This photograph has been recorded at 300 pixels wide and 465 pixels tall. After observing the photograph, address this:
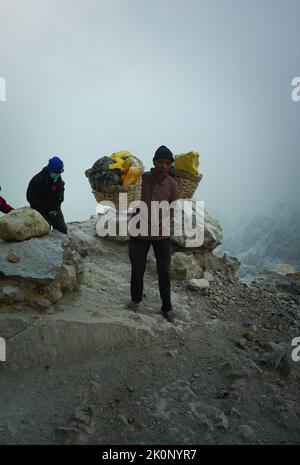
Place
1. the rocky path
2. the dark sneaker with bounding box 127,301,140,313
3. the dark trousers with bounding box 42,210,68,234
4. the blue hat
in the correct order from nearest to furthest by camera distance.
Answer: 1. the rocky path
2. the dark sneaker with bounding box 127,301,140,313
3. the blue hat
4. the dark trousers with bounding box 42,210,68,234

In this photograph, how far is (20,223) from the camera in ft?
10.5

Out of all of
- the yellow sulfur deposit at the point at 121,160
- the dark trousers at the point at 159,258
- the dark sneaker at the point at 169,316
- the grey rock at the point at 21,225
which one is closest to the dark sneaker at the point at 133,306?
Result: the dark trousers at the point at 159,258

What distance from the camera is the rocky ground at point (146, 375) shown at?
80.7 inches

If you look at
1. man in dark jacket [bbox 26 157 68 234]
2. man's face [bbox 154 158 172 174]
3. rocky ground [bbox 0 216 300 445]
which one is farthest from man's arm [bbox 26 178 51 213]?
man's face [bbox 154 158 172 174]

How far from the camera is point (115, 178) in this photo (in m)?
5.30

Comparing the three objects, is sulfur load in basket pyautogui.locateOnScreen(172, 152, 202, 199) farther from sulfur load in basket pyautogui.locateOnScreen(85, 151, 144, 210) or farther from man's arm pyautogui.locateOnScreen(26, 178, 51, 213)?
man's arm pyautogui.locateOnScreen(26, 178, 51, 213)

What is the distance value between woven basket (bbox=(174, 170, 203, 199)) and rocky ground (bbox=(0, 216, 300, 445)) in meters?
2.26

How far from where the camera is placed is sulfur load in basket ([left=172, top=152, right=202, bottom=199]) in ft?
17.4

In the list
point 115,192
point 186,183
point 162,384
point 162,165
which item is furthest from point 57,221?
point 162,384

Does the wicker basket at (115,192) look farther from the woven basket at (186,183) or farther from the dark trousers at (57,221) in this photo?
the dark trousers at (57,221)

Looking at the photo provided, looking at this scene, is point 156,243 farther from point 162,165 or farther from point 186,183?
point 186,183

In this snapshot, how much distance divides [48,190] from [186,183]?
2.44 metres

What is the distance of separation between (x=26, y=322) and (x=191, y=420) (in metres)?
1.68
